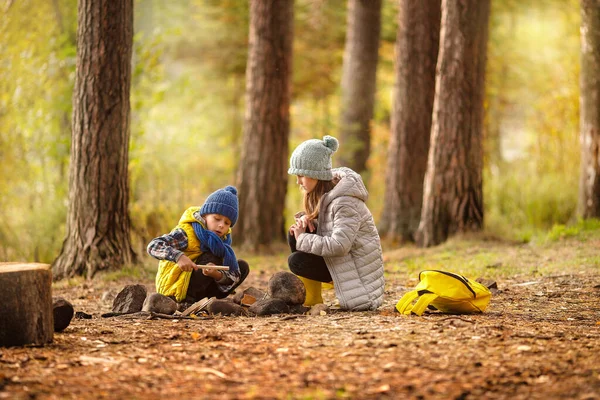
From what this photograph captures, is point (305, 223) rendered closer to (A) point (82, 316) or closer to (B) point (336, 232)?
(B) point (336, 232)

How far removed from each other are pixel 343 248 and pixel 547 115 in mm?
12660

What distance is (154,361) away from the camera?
159 inches

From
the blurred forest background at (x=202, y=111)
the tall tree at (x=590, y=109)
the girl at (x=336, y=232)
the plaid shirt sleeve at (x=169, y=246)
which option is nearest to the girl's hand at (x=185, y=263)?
the plaid shirt sleeve at (x=169, y=246)

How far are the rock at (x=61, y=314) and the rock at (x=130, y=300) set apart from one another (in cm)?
103

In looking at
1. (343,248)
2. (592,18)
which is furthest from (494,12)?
(343,248)

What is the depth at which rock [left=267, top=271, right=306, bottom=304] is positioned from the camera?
5.93m

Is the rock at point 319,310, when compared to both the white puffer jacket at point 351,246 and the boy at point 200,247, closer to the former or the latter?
the white puffer jacket at point 351,246

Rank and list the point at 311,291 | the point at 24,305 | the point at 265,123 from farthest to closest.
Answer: the point at 265,123, the point at 311,291, the point at 24,305

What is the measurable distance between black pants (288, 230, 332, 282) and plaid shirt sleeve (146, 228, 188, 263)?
34.0 inches

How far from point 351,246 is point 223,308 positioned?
3.53ft

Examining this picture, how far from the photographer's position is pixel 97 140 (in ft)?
26.8

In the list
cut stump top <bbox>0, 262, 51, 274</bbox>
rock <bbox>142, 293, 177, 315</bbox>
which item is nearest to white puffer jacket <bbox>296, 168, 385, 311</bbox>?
rock <bbox>142, 293, 177, 315</bbox>

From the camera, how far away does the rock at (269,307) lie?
5809 mm

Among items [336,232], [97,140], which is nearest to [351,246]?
[336,232]
